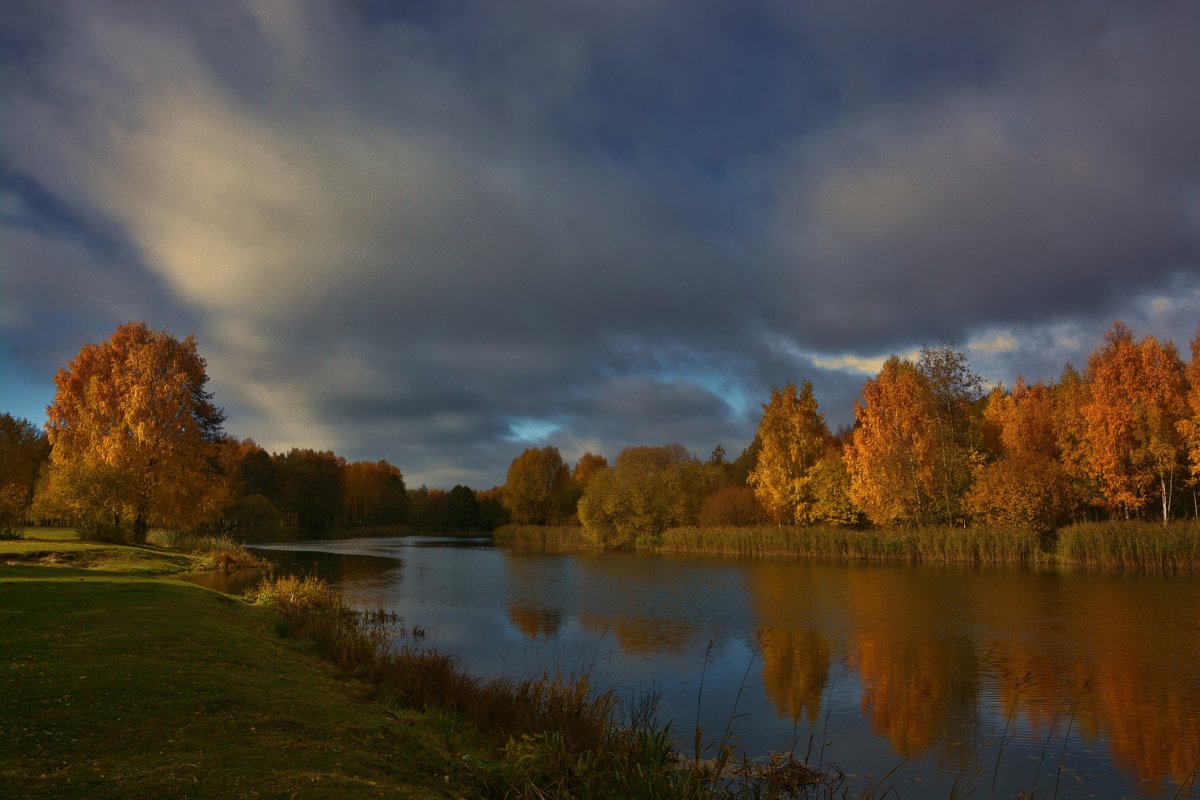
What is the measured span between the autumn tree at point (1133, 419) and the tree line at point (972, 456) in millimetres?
70

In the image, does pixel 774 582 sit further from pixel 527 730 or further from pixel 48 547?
pixel 48 547

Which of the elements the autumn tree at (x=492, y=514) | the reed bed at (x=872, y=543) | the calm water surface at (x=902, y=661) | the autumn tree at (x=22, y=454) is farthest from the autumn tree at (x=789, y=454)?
the autumn tree at (x=492, y=514)

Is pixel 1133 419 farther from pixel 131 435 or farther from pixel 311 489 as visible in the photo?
pixel 311 489

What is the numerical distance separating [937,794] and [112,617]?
13.4 m

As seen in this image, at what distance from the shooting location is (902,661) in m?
16.4

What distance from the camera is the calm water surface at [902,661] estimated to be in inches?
407

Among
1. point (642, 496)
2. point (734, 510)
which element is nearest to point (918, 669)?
point (734, 510)

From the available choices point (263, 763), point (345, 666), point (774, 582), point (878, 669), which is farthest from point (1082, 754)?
point (774, 582)

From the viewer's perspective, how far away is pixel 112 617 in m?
12.5

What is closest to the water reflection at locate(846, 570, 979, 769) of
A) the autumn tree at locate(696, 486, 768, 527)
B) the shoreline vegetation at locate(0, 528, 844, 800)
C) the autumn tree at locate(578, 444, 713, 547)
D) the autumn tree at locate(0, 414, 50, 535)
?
the shoreline vegetation at locate(0, 528, 844, 800)

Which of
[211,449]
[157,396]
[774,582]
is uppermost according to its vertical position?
[157,396]

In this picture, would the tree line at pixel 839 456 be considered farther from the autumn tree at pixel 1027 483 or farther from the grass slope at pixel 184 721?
the grass slope at pixel 184 721

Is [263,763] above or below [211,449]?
below

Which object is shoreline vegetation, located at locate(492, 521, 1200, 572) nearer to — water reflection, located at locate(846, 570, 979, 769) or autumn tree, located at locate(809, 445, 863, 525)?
autumn tree, located at locate(809, 445, 863, 525)
